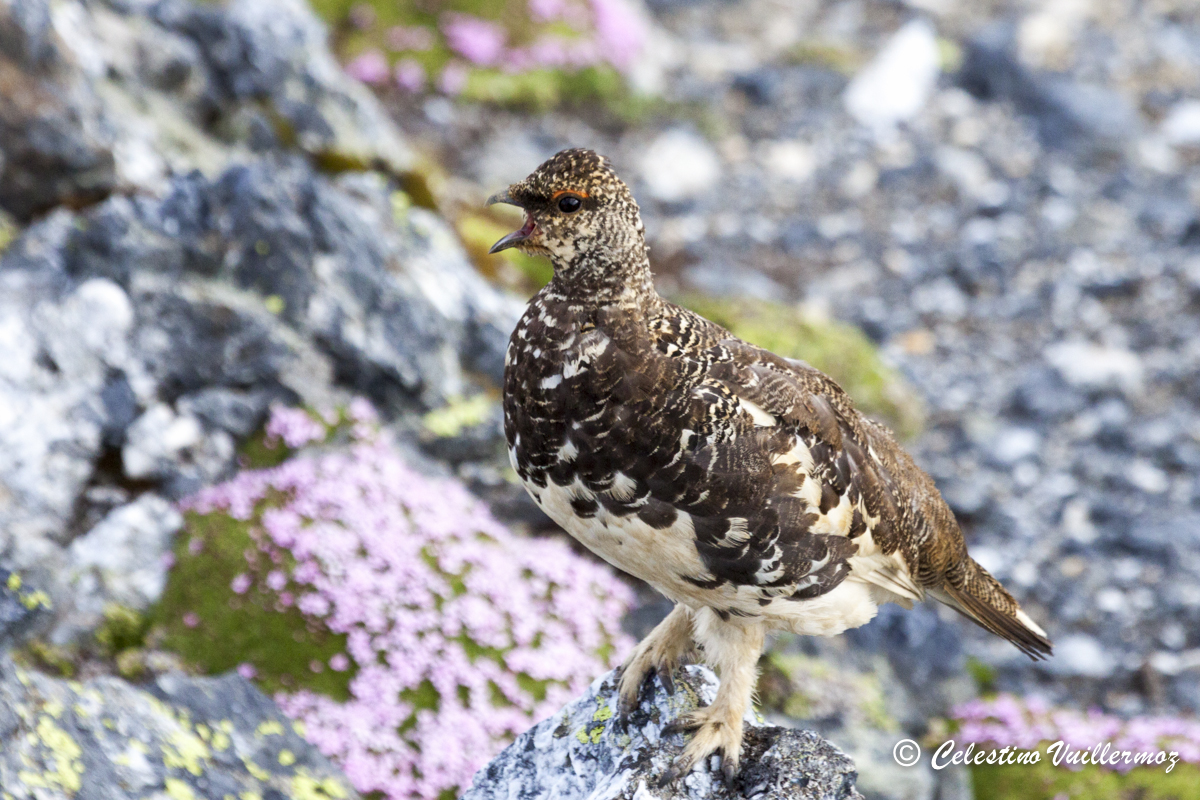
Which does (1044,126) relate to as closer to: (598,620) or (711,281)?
(711,281)

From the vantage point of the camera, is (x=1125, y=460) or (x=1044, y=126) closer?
(x=1125, y=460)


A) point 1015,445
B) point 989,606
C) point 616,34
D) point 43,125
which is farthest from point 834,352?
point 616,34

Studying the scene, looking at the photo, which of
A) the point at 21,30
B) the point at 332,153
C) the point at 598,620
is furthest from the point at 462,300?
the point at 21,30

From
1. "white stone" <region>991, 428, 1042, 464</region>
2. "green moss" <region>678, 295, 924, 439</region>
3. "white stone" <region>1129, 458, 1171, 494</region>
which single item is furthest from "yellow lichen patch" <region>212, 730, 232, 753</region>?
"white stone" <region>1129, 458, 1171, 494</region>

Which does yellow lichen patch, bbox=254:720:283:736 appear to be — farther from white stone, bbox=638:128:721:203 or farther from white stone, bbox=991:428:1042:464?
white stone, bbox=638:128:721:203

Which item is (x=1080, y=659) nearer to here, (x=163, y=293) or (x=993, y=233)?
(x=993, y=233)

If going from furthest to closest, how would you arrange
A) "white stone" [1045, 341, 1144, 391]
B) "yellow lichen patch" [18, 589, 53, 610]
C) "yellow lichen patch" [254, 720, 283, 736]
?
"white stone" [1045, 341, 1144, 391]
"yellow lichen patch" [18, 589, 53, 610]
"yellow lichen patch" [254, 720, 283, 736]
